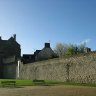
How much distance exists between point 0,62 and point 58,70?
4085cm

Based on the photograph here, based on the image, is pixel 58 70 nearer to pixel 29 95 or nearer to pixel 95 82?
pixel 95 82

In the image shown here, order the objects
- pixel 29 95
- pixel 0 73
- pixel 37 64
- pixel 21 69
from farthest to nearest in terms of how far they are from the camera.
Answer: pixel 0 73 → pixel 21 69 → pixel 37 64 → pixel 29 95

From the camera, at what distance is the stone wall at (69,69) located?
33312 mm

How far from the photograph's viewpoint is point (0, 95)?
1872 cm

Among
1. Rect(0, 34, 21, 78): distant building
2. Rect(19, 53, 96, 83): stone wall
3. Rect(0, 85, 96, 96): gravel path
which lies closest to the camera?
Rect(0, 85, 96, 96): gravel path

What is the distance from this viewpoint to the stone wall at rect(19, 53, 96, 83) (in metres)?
33.3

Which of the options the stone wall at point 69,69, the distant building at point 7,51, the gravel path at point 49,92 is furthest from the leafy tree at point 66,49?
the gravel path at point 49,92

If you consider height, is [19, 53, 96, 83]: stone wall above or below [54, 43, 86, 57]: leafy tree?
below

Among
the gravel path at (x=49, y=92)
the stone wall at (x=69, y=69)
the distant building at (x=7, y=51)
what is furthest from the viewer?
the distant building at (x=7, y=51)

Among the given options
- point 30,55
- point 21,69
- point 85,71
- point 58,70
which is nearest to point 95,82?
point 85,71

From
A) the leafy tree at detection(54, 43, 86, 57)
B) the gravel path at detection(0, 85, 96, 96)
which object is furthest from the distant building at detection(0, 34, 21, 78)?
the gravel path at detection(0, 85, 96, 96)

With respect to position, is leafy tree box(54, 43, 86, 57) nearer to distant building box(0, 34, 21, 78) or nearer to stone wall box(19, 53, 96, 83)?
distant building box(0, 34, 21, 78)

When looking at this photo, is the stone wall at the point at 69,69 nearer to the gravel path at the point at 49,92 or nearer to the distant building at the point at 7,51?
the gravel path at the point at 49,92

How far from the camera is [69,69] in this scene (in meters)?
37.9
